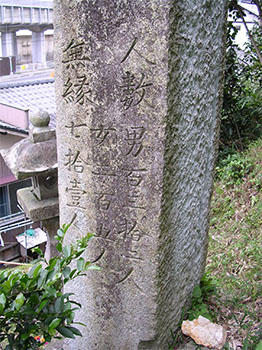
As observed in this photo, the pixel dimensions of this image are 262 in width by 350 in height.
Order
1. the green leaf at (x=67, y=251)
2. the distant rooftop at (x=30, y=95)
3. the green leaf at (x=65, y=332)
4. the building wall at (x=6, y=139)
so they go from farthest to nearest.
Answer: the distant rooftop at (x=30, y=95) → the building wall at (x=6, y=139) → the green leaf at (x=67, y=251) → the green leaf at (x=65, y=332)

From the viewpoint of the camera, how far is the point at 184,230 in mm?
2197

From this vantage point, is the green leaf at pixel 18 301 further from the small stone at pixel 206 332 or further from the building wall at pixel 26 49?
the building wall at pixel 26 49

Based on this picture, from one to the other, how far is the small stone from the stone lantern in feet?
3.96

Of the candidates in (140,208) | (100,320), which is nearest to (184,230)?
(140,208)

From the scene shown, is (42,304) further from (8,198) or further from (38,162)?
(8,198)

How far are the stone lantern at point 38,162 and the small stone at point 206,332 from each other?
3.96 ft

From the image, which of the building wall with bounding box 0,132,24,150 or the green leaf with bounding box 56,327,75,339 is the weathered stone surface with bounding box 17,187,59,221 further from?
the building wall with bounding box 0,132,24,150

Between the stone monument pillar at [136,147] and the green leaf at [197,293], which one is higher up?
the stone monument pillar at [136,147]

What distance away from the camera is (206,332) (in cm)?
227

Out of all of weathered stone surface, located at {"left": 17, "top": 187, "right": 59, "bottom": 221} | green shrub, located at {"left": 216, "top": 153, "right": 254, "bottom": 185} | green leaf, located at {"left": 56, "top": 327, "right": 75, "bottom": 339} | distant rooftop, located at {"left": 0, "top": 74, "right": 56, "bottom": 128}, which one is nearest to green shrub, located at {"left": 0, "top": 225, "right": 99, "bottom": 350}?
green leaf, located at {"left": 56, "top": 327, "right": 75, "bottom": 339}

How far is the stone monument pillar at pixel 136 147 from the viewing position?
170cm

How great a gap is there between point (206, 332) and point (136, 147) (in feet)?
4.26

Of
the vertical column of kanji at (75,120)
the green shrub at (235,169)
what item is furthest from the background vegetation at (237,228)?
the vertical column of kanji at (75,120)

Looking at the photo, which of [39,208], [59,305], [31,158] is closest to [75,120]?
[31,158]
